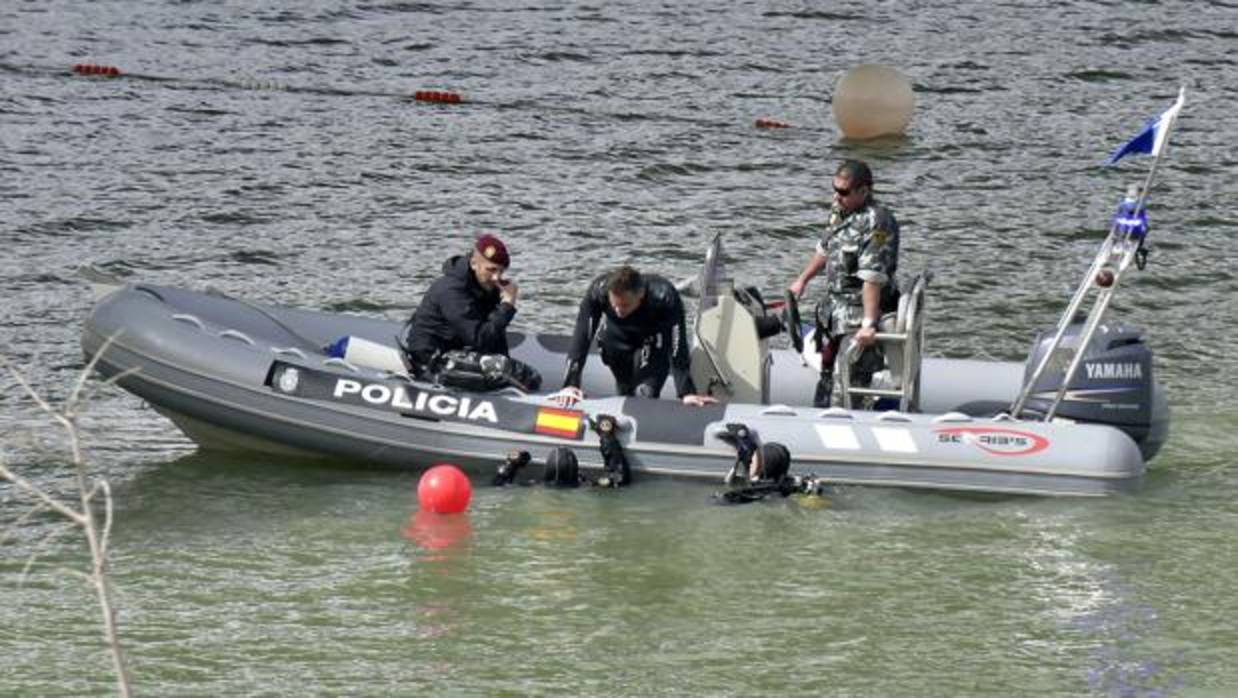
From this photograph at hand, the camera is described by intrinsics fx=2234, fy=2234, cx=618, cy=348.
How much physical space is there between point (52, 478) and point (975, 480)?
4.02m

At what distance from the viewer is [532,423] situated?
9492mm

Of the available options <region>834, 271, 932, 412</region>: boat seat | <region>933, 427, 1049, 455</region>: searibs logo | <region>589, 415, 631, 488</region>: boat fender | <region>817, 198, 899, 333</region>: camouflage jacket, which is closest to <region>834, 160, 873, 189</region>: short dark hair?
<region>817, 198, 899, 333</region>: camouflage jacket

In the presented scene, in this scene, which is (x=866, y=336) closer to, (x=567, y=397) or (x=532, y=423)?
(x=567, y=397)

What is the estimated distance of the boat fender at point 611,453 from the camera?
30.5 ft

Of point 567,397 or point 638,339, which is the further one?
point 638,339

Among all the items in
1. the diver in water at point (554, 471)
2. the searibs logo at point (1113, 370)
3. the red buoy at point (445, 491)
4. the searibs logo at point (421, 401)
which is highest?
the searibs logo at point (1113, 370)

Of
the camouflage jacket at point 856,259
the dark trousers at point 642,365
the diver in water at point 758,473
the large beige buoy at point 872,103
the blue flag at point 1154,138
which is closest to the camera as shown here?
the blue flag at point 1154,138

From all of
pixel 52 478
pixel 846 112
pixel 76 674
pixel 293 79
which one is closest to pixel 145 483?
pixel 52 478

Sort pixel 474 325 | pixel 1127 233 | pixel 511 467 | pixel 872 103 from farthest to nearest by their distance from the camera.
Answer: pixel 872 103 → pixel 474 325 → pixel 511 467 → pixel 1127 233

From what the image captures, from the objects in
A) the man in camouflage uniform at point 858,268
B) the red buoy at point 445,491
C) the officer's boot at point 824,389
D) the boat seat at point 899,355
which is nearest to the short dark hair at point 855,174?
the man in camouflage uniform at point 858,268

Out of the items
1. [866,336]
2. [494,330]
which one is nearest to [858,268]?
[866,336]

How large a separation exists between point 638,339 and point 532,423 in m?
0.63

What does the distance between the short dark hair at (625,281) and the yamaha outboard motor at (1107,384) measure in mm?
1751

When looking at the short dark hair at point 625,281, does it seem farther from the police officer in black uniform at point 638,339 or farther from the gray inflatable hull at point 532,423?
the gray inflatable hull at point 532,423
